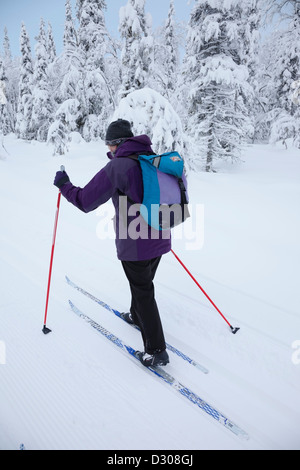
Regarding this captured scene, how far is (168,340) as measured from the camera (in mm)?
2816

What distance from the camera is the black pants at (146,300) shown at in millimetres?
2289

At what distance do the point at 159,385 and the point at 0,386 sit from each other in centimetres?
140

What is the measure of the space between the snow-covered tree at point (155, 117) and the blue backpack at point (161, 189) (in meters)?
6.30

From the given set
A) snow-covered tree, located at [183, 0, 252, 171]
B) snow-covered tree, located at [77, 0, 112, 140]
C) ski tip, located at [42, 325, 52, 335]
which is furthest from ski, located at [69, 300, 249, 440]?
snow-covered tree, located at [77, 0, 112, 140]

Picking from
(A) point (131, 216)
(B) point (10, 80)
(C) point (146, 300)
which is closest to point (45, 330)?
(C) point (146, 300)

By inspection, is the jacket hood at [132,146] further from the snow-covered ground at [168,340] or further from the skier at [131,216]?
the snow-covered ground at [168,340]

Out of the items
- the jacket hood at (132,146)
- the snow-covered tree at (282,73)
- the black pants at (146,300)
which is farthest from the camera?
the snow-covered tree at (282,73)

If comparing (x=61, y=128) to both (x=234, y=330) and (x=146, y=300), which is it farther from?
(x=234, y=330)

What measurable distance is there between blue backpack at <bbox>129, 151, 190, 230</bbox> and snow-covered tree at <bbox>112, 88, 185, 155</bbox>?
248 inches

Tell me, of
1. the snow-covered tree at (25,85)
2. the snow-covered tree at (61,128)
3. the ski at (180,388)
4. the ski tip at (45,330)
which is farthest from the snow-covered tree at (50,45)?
the ski at (180,388)

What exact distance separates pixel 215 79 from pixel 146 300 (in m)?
11.2

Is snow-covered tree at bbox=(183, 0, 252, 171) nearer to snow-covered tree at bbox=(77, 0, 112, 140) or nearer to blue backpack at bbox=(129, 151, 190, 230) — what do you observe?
snow-covered tree at bbox=(77, 0, 112, 140)

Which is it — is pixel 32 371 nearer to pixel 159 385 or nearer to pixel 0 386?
pixel 0 386

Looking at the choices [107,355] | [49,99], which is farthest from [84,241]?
[49,99]
